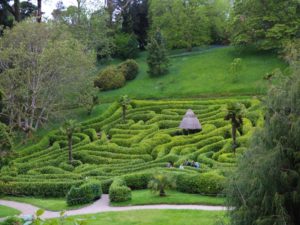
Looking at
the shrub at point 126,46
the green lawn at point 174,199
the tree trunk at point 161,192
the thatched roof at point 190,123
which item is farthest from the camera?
the shrub at point 126,46

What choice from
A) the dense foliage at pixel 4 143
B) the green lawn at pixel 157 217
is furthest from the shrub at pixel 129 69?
the green lawn at pixel 157 217

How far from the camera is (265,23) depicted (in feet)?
191

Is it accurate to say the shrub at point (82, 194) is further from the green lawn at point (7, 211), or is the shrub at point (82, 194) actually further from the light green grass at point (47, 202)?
the green lawn at point (7, 211)

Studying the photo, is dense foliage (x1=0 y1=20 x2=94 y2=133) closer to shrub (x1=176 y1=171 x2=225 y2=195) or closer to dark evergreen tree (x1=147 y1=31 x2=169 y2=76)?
dark evergreen tree (x1=147 y1=31 x2=169 y2=76)

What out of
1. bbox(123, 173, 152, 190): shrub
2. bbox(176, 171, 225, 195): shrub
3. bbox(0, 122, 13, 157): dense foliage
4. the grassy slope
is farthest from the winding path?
the grassy slope

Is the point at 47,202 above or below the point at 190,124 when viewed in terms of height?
below

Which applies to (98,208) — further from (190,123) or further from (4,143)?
(190,123)

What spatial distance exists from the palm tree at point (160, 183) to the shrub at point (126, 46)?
153 feet

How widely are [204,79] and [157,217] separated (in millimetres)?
36502

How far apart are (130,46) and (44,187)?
44.2 m

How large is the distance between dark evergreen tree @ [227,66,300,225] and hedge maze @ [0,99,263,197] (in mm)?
10105

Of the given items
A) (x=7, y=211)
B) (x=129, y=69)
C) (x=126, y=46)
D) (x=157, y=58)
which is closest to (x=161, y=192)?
(x=7, y=211)

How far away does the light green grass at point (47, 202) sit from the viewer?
24.6 metres

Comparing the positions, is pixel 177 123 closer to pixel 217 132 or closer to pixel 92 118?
pixel 217 132
